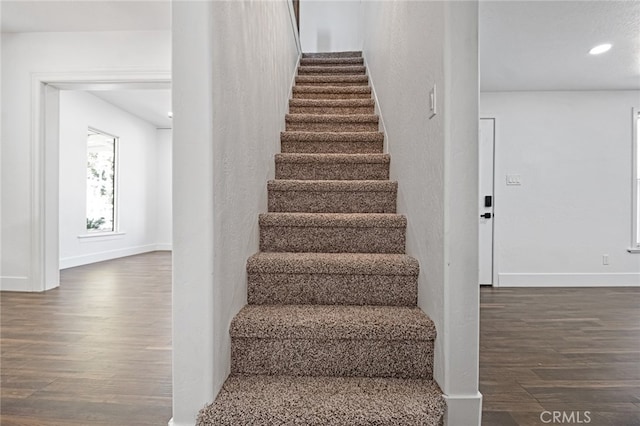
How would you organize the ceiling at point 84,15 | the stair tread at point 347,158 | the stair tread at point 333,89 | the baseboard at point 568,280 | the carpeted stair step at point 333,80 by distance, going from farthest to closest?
the baseboard at point 568,280, the carpeted stair step at point 333,80, the stair tread at point 333,89, the ceiling at point 84,15, the stair tread at point 347,158

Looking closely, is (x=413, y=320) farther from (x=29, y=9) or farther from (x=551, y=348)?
(x=29, y=9)

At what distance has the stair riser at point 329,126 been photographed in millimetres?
2938

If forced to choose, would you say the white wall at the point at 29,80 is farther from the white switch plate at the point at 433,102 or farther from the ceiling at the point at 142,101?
the white switch plate at the point at 433,102

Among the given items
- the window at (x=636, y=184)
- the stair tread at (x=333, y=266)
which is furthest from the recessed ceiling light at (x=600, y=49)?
the stair tread at (x=333, y=266)

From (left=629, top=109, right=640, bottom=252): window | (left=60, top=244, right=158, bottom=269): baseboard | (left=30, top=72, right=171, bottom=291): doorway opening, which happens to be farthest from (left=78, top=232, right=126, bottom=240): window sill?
(left=629, top=109, right=640, bottom=252): window

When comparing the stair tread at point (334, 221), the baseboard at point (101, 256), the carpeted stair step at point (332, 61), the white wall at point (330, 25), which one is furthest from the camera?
the white wall at point (330, 25)

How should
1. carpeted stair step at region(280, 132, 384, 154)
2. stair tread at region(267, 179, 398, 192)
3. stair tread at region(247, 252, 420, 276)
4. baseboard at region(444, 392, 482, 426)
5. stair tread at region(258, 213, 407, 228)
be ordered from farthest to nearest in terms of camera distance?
1. carpeted stair step at region(280, 132, 384, 154)
2. stair tread at region(267, 179, 398, 192)
3. stair tread at region(258, 213, 407, 228)
4. stair tread at region(247, 252, 420, 276)
5. baseboard at region(444, 392, 482, 426)

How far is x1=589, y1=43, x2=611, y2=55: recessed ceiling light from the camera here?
10.2ft

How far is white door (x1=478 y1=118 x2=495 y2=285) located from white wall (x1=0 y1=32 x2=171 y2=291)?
3.63 metres

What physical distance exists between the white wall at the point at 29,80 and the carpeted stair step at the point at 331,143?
6.01 ft

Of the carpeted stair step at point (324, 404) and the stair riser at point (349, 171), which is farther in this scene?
the stair riser at point (349, 171)

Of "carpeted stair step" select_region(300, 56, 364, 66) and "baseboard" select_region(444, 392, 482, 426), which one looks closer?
"baseboard" select_region(444, 392, 482, 426)

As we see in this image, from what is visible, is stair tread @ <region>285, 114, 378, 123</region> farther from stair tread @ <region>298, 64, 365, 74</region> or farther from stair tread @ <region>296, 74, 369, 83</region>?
stair tread @ <region>298, 64, 365, 74</region>

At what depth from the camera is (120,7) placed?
311 centimetres
